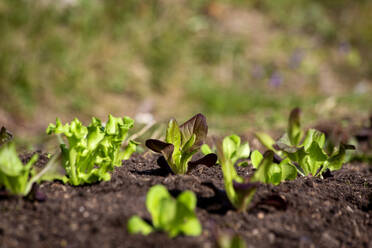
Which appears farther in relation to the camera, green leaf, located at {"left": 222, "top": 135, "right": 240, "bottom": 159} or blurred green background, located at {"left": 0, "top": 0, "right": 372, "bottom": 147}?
blurred green background, located at {"left": 0, "top": 0, "right": 372, "bottom": 147}

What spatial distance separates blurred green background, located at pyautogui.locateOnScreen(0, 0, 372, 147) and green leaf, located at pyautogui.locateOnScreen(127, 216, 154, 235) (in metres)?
2.60

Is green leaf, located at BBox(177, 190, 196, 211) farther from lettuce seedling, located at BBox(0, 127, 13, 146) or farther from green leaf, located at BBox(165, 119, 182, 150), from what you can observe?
lettuce seedling, located at BBox(0, 127, 13, 146)

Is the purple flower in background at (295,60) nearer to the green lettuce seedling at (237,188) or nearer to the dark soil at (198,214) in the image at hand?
the dark soil at (198,214)

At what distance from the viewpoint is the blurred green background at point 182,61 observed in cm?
493

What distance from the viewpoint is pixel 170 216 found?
119cm

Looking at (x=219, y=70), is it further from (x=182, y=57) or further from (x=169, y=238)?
(x=169, y=238)

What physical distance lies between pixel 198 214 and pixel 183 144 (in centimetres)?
50

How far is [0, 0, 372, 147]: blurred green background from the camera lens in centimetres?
493

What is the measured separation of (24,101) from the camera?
482cm

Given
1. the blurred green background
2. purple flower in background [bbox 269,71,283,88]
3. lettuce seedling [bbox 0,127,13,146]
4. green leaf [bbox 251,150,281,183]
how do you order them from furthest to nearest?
purple flower in background [bbox 269,71,283,88] < the blurred green background < lettuce seedling [bbox 0,127,13,146] < green leaf [bbox 251,150,281,183]

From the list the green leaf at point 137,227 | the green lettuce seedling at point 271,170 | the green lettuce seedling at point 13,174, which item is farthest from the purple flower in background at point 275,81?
the green leaf at point 137,227

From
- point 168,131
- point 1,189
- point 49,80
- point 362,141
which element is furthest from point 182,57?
point 1,189

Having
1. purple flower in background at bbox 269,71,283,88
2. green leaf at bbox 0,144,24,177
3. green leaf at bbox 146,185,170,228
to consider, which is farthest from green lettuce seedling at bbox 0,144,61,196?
purple flower in background at bbox 269,71,283,88

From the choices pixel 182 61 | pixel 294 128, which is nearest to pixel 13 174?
pixel 294 128
